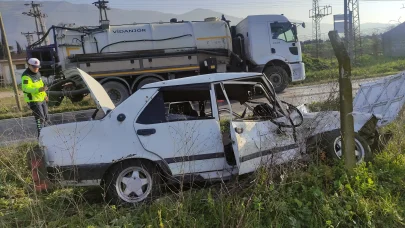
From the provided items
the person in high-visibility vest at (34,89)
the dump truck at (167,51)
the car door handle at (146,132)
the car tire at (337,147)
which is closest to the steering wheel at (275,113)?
the car tire at (337,147)

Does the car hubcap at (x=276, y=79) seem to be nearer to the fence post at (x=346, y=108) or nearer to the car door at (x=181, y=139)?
the fence post at (x=346, y=108)

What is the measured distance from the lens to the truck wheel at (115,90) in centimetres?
1109

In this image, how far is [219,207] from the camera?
9.78 feet

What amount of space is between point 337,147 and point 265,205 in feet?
4.83

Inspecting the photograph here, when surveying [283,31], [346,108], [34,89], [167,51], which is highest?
[283,31]

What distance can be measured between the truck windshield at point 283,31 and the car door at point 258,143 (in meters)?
9.62

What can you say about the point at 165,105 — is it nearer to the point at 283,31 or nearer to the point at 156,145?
the point at 156,145

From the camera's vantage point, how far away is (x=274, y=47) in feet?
41.2

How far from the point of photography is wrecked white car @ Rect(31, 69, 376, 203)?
11.1 ft

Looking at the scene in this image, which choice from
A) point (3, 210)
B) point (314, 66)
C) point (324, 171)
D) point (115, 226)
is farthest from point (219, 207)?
point (314, 66)

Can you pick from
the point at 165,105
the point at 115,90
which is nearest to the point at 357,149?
the point at 165,105

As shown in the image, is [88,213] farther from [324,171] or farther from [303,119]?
[303,119]

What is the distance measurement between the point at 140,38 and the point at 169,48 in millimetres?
1176

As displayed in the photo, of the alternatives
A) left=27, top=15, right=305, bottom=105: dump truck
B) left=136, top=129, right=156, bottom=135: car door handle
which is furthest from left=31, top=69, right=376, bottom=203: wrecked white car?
left=27, top=15, right=305, bottom=105: dump truck
